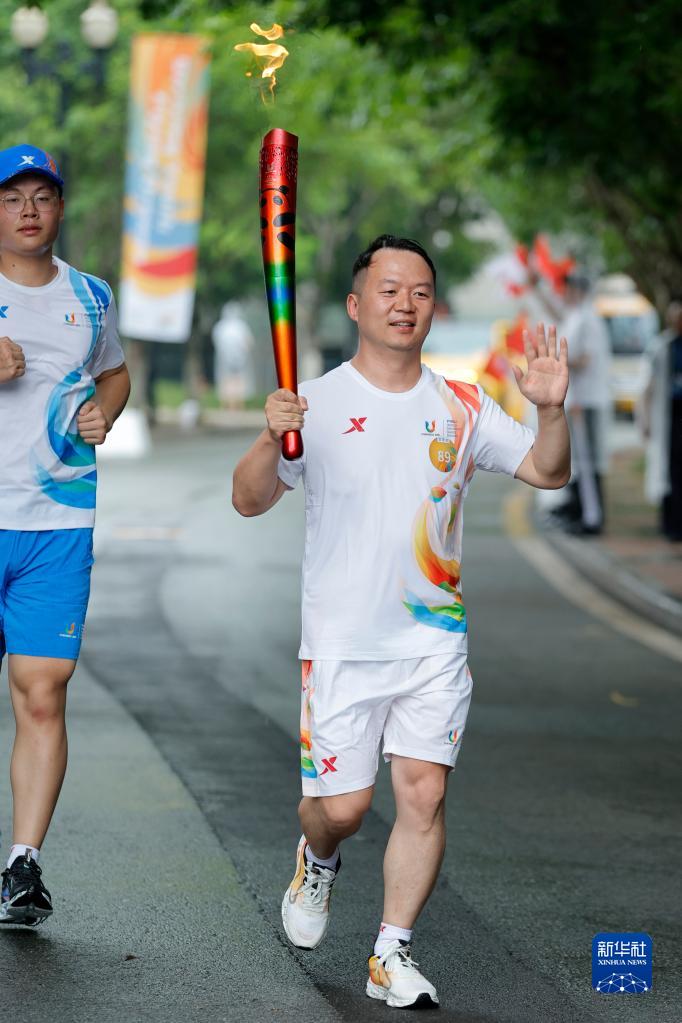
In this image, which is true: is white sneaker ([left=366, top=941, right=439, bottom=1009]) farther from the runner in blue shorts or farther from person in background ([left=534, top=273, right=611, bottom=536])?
person in background ([left=534, top=273, right=611, bottom=536])

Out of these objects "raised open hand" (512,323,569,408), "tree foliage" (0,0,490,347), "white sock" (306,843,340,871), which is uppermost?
"tree foliage" (0,0,490,347)

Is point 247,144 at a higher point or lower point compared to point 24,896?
higher

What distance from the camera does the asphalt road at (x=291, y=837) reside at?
4.89 meters

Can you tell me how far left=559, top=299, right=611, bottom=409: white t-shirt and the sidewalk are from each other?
122cm

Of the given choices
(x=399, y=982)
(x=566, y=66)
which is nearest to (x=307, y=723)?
(x=399, y=982)

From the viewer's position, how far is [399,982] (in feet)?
15.5

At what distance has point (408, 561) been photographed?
4828 mm

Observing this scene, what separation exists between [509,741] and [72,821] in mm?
2358

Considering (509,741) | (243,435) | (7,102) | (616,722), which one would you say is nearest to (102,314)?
(509,741)

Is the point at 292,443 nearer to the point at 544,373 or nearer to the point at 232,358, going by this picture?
the point at 544,373

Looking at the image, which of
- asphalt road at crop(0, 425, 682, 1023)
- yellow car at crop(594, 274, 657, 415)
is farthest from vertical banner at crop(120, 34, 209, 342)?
yellow car at crop(594, 274, 657, 415)

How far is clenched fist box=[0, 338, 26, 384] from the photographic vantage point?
206 inches

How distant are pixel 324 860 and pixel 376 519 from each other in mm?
884

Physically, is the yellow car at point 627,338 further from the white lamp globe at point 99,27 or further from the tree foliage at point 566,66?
the tree foliage at point 566,66
